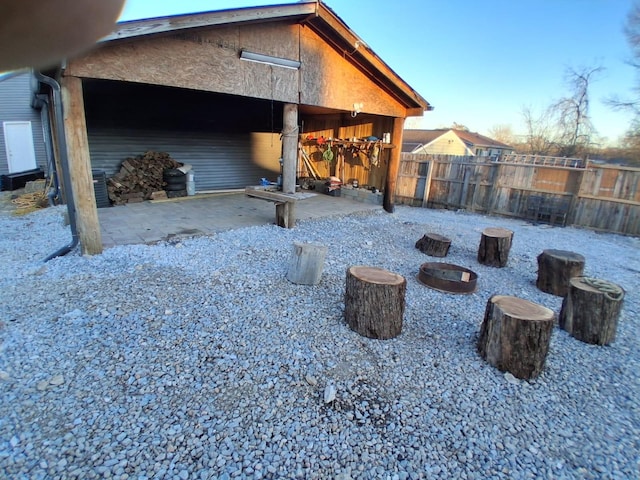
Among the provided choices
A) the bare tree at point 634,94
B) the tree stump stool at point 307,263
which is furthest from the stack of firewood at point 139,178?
the bare tree at point 634,94

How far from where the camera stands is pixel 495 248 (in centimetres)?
515

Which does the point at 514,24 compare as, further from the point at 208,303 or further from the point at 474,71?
the point at 208,303

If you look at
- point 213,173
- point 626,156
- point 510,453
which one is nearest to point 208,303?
point 510,453

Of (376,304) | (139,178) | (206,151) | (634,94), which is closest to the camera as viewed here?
(376,304)

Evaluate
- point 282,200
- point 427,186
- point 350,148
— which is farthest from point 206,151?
point 427,186

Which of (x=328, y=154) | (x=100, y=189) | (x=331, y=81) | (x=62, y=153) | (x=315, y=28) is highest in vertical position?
(x=315, y=28)

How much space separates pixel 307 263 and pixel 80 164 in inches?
120

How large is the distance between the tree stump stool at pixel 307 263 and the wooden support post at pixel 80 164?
8.84 feet

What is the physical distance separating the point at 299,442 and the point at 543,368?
6.73ft

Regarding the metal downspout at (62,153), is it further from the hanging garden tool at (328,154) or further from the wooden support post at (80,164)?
the hanging garden tool at (328,154)

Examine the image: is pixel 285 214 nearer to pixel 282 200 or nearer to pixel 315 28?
pixel 282 200

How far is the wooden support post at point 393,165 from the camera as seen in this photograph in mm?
8133

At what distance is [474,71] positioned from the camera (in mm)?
22625

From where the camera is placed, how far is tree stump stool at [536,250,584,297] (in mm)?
4246
